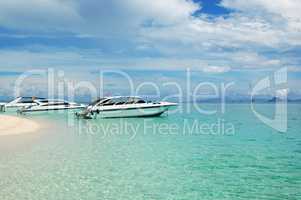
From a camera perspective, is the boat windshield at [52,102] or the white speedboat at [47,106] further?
the boat windshield at [52,102]

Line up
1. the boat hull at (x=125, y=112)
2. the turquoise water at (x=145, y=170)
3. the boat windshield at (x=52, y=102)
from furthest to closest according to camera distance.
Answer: the boat windshield at (x=52, y=102) < the boat hull at (x=125, y=112) < the turquoise water at (x=145, y=170)

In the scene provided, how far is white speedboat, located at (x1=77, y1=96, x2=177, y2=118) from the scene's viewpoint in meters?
40.9

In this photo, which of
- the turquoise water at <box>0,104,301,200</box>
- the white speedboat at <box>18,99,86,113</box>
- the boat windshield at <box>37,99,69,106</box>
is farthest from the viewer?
the boat windshield at <box>37,99,69,106</box>

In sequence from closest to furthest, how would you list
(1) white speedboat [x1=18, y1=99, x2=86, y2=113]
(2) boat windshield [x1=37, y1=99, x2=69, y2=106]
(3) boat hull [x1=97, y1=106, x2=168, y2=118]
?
(3) boat hull [x1=97, y1=106, x2=168, y2=118] → (1) white speedboat [x1=18, y1=99, x2=86, y2=113] → (2) boat windshield [x1=37, y1=99, x2=69, y2=106]

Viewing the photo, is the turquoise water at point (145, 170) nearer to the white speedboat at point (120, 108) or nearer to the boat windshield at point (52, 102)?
the white speedboat at point (120, 108)

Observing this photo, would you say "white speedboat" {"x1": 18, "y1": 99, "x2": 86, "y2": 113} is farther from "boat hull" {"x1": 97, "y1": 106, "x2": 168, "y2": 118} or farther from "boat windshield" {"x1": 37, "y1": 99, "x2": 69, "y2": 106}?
"boat hull" {"x1": 97, "y1": 106, "x2": 168, "y2": 118}

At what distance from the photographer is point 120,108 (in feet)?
134

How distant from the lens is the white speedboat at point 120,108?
40.9 m

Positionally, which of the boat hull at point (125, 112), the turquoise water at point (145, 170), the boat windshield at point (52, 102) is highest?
the boat windshield at point (52, 102)

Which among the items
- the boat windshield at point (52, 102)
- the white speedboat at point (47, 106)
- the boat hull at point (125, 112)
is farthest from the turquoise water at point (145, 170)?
the boat windshield at point (52, 102)

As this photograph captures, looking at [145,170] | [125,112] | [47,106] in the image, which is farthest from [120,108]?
[145,170]

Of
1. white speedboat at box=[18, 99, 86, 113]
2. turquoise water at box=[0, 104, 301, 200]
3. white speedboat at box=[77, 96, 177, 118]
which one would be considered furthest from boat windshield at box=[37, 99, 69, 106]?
turquoise water at box=[0, 104, 301, 200]

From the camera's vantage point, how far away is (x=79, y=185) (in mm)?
11062

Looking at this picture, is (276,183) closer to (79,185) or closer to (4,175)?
(79,185)
